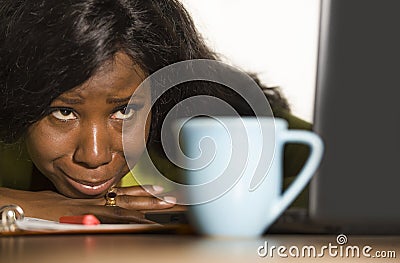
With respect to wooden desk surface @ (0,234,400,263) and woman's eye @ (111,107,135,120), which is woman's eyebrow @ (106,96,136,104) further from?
wooden desk surface @ (0,234,400,263)

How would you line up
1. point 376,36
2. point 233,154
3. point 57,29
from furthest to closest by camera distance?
point 376,36
point 57,29
point 233,154

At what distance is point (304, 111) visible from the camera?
826 millimetres

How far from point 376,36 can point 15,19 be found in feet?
1.48

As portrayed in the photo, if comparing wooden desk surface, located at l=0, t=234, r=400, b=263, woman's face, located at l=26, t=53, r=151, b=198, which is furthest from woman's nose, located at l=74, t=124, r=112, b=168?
wooden desk surface, located at l=0, t=234, r=400, b=263

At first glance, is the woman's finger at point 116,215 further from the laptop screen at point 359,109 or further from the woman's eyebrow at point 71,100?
the laptop screen at point 359,109

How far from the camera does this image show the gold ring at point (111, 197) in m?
0.75

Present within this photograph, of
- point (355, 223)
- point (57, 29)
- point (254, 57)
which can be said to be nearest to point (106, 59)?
point (57, 29)

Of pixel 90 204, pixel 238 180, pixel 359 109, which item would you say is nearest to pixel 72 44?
pixel 90 204

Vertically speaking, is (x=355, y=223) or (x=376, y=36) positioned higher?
(x=376, y=36)

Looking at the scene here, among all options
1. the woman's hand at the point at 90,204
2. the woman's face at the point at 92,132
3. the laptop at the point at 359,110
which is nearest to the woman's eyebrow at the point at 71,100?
the woman's face at the point at 92,132

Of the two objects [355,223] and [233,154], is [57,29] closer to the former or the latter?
[233,154]

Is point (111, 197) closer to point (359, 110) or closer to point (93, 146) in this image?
point (93, 146)

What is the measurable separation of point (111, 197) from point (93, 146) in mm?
66

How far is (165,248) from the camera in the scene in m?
0.51
